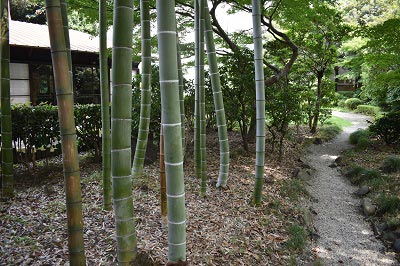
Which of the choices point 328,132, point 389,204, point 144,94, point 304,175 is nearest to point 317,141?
point 328,132

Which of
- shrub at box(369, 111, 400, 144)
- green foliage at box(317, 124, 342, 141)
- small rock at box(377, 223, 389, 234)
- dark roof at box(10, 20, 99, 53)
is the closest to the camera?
small rock at box(377, 223, 389, 234)

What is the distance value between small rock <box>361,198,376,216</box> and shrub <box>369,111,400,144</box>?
405 cm

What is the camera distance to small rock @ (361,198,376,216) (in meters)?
4.65

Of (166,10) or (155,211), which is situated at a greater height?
(166,10)

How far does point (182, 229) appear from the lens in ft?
6.26

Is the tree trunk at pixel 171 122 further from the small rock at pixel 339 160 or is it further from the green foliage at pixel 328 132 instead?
the green foliage at pixel 328 132

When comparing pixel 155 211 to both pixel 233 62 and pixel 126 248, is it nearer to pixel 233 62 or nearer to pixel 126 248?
pixel 126 248

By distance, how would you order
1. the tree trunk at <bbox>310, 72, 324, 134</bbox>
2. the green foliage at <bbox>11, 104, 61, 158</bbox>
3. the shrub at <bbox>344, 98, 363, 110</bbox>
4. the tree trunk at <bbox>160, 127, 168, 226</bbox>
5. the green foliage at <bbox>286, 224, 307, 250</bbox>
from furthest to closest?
the shrub at <bbox>344, 98, 363, 110</bbox> → the tree trunk at <bbox>310, 72, 324, 134</bbox> → the green foliage at <bbox>11, 104, 61, 158</bbox> → the green foliage at <bbox>286, 224, 307, 250</bbox> → the tree trunk at <bbox>160, 127, 168, 226</bbox>

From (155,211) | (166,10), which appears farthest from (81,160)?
(166,10)

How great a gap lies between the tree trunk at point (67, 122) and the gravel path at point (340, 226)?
283 cm

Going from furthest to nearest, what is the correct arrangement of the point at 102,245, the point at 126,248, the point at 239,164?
the point at 239,164, the point at 102,245, the point at 126,248

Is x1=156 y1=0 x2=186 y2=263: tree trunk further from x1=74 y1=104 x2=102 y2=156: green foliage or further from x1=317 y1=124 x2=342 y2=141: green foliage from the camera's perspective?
x1=317 y1=124 x2=342 y2=141: green foliage

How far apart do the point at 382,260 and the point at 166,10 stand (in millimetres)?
3667

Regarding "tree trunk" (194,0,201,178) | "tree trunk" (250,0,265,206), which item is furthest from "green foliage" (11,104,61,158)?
"tree trunk" (250,0,265,206)
